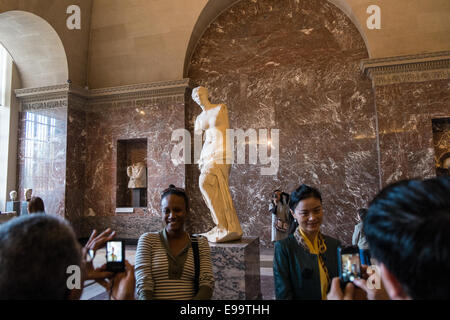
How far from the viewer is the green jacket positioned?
2029 mm

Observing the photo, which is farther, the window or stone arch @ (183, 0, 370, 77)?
the window

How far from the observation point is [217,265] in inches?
166

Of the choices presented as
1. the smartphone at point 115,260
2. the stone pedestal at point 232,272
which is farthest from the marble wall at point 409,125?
the smartphone at point 115,260

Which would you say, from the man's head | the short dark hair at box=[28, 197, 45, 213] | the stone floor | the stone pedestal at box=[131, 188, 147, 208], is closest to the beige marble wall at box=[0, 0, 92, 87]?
the stone pedestal at box=[131, 188, 147, 208]

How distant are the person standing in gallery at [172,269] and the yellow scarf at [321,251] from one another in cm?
72

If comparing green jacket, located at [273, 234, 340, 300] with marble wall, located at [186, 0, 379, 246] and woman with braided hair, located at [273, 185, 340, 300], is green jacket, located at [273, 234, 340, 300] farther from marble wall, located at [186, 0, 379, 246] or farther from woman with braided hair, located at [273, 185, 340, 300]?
marble wall, located at [186, 0, 379, 246]

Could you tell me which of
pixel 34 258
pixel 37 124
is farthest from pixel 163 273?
pixel 37 124

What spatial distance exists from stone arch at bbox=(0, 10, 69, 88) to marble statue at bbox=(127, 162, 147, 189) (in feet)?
10.9

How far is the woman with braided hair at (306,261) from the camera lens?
2.03 m

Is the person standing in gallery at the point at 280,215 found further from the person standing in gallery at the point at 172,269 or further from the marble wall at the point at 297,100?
the person standing in gallery at the point at 172,269

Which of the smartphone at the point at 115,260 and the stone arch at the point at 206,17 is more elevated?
the stone arch at the point at 206,17

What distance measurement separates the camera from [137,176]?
9.89 meters

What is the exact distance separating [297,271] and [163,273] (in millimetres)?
898

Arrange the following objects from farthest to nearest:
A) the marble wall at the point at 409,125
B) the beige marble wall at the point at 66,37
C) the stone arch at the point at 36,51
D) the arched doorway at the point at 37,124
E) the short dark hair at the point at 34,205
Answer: the arched doorway at the point at 37,124 < the stone arch at the point at 36,51 < the beige marble wall at the point at 66,37 < the marble wall at the point at 409,125 < the short dark hair at the point at 34,205
